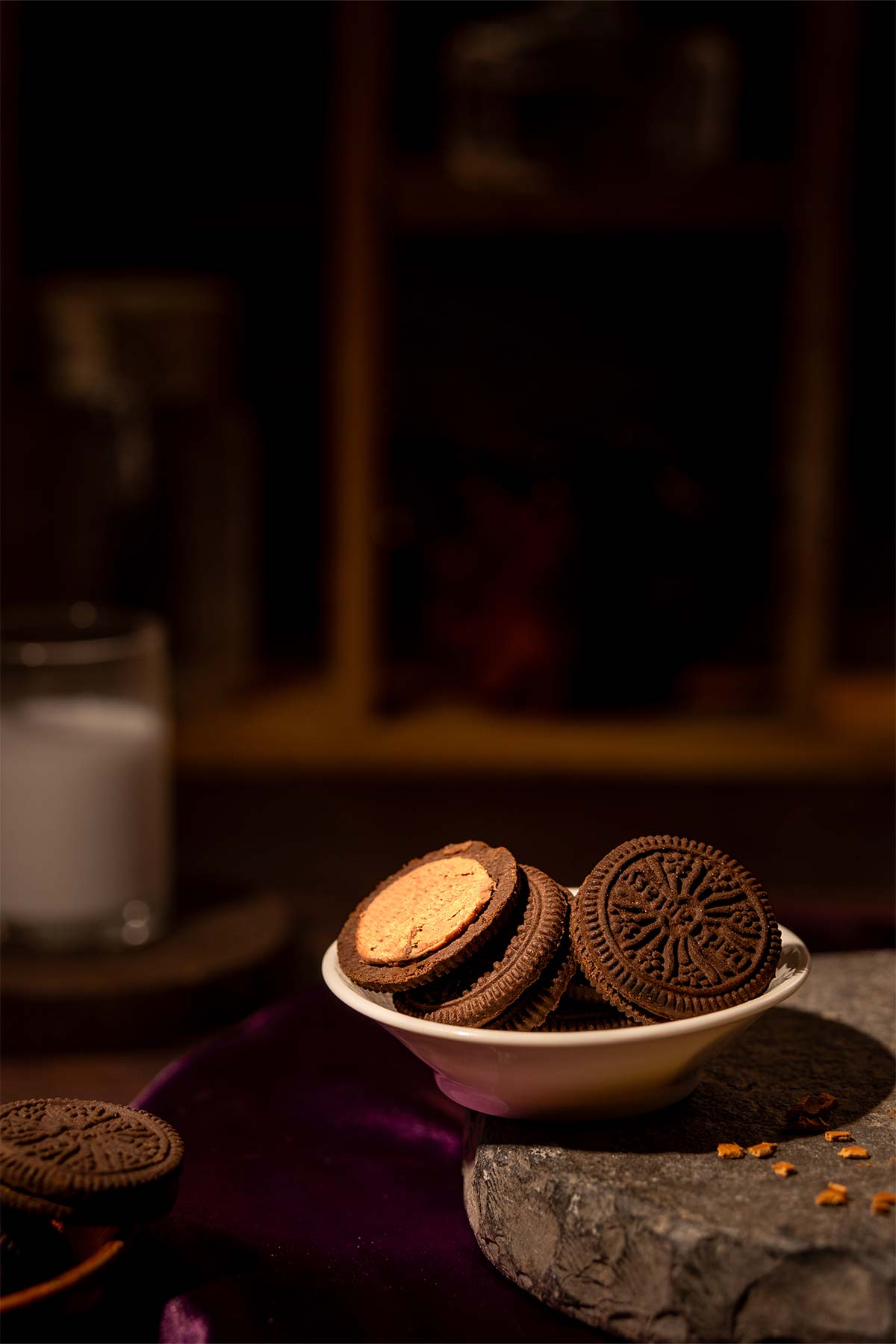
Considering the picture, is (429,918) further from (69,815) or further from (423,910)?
(69,815)

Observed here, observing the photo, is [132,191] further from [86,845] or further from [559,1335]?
[559,1335]

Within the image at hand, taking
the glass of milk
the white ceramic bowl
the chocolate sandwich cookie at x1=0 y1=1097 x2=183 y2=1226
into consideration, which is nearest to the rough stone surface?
the white ceramic bowl

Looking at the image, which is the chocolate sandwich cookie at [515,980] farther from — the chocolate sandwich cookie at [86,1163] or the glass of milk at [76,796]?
the glass of milk at [76,796]

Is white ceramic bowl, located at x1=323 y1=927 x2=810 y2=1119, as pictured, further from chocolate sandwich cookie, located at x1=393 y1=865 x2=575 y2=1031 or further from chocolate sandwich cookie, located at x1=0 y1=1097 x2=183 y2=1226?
chocolate sandwich cookie, located at x1=0 y1=1097 x2=183 y2=1226

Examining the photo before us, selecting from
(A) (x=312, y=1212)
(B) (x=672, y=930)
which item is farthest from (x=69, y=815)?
(B) (x=672, y=930)

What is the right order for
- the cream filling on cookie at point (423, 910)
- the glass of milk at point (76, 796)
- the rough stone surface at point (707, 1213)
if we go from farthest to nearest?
the glass of milk at point (76, 796)
the cream filling on cookie at point (423, 910)
the rough stone surface at point (707, 1213)

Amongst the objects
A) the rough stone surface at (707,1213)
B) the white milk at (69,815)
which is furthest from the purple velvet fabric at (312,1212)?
the white milk at (69,815)

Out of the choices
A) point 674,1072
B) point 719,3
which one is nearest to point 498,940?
point 674,1072
